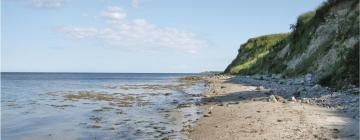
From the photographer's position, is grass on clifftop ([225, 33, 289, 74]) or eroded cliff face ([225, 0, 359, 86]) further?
grass on clifftop ([225, 33, 289, 74])

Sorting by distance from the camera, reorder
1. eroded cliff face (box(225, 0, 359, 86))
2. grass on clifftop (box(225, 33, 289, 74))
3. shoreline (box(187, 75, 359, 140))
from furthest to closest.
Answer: grass on clifftop (box(225, 33, 289, 74)) < eroded cliff face (box(225, 0, 359, 86)) < shoreline (box(187, 75, 359, 140))

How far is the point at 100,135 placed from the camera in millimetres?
15562

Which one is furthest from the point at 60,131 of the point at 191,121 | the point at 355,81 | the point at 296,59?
the point at 296,59

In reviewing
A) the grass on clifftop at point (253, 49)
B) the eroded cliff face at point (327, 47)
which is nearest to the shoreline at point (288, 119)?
the eroded cliff face at point (327, 47)

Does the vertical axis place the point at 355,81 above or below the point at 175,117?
above

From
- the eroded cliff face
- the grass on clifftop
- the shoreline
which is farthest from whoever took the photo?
the grass on clifftop

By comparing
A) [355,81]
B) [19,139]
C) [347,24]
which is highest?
[347,24]

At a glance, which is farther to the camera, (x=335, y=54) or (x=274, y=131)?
(x=335, y=54)

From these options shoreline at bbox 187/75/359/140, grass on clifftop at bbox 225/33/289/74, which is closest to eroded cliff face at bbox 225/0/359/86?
shoreline at bbox 187/75/359/140

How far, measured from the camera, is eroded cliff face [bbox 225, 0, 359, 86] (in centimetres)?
2420

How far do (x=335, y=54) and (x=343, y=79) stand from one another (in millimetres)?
8649

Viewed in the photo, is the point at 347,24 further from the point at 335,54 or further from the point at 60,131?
the point at 60,131

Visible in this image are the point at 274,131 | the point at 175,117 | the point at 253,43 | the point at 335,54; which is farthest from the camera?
the point at 253,43

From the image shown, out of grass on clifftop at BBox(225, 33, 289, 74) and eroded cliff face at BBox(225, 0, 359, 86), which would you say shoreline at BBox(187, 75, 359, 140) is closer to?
eroded cliff face at BBox(225, 0, 359, 86)
